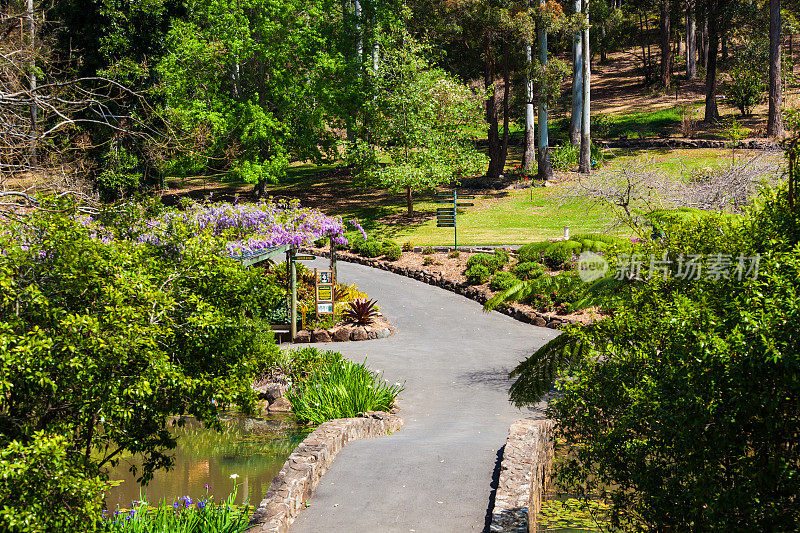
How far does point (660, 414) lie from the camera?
16.8 feet

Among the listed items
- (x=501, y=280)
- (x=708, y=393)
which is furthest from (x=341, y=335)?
(x=708, y=393)

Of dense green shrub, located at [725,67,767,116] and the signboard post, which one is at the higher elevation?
dense green shrub, located at [725,67,767,116]

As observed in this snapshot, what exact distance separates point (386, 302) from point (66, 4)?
15772mm

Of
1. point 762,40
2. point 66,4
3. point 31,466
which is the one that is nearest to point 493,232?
point 66,4

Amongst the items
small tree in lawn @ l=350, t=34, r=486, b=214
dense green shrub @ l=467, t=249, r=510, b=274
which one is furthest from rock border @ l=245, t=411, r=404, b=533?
small tree in lawn @ l=350, t=34, r=486, b=214

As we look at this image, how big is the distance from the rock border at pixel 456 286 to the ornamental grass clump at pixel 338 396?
591 cm

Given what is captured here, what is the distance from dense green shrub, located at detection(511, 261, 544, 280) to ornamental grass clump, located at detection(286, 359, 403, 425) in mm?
9964

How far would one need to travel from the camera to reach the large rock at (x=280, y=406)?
14.6 m

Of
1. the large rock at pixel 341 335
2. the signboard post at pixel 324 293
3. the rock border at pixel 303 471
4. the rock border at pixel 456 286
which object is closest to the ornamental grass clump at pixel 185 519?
the rock border at pixel 303 471

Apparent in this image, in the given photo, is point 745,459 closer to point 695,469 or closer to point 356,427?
point 695,469

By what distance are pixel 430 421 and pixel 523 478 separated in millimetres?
4846

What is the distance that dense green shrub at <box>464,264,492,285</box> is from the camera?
24.0 m

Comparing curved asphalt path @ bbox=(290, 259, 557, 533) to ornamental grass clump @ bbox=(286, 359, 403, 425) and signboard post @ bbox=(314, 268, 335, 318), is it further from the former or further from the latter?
signboard post @ bbox=(314, 268, 335, 318)

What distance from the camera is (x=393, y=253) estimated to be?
92.7 feet
